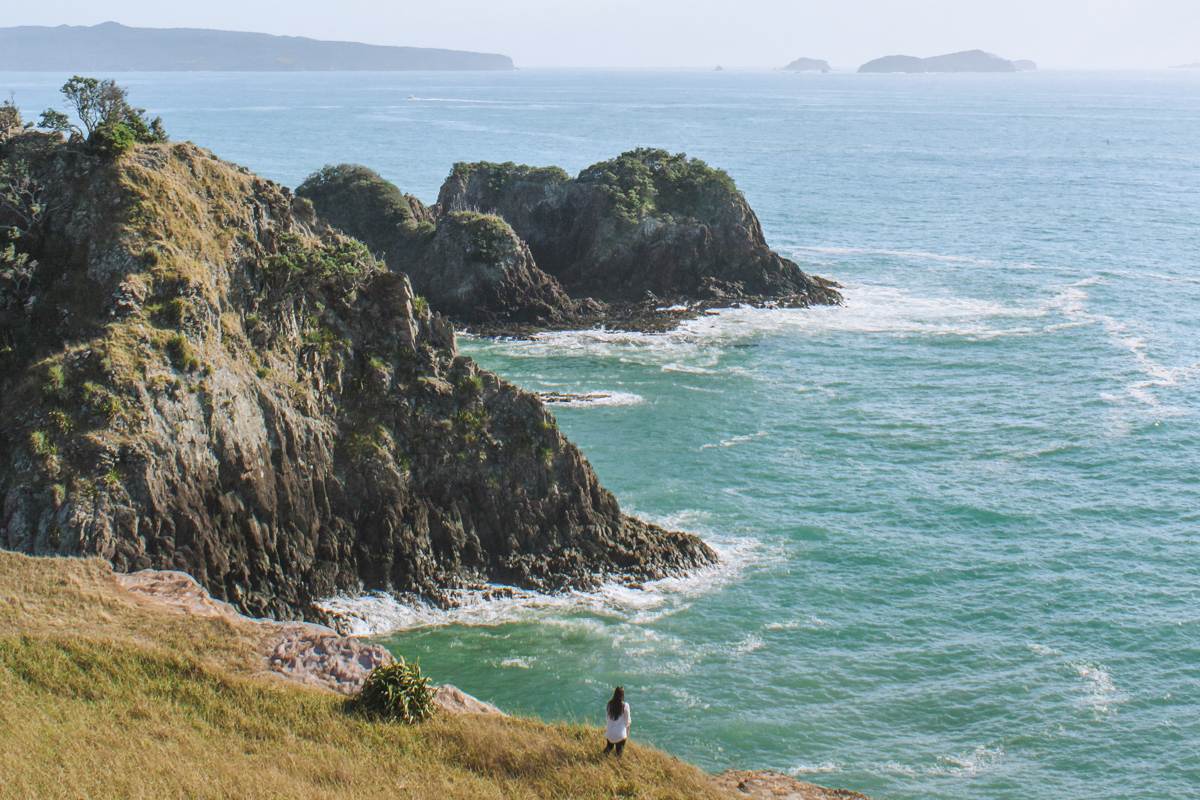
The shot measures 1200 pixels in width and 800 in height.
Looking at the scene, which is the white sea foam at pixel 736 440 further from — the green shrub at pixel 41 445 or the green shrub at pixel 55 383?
the green shrub at pixel 41 445

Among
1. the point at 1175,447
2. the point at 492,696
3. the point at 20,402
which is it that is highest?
the point at 20,402

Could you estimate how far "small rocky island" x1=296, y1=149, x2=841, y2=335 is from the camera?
101m

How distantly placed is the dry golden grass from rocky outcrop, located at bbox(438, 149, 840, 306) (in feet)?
251

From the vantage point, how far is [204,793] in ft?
88.9

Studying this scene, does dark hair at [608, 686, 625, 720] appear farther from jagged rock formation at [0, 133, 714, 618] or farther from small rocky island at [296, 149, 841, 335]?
small rocky island at [296, 149, 841, 335]

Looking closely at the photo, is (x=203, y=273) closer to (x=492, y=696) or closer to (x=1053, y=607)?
(x=492, y=696)

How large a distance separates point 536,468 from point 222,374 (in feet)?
47.3

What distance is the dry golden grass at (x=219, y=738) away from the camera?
2777 cm

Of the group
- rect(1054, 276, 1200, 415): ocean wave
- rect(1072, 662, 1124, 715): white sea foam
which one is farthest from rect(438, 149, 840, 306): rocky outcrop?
rect(1072, 662, 1124, 715): white sea foam

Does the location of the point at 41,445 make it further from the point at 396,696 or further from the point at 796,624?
the point at 796,624

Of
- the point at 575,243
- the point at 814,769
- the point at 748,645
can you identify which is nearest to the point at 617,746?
the point at 814,769

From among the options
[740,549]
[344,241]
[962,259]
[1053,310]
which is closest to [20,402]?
[344,241]

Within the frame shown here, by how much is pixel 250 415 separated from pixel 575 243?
68.2 meters

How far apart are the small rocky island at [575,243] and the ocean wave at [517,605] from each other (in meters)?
46.8
